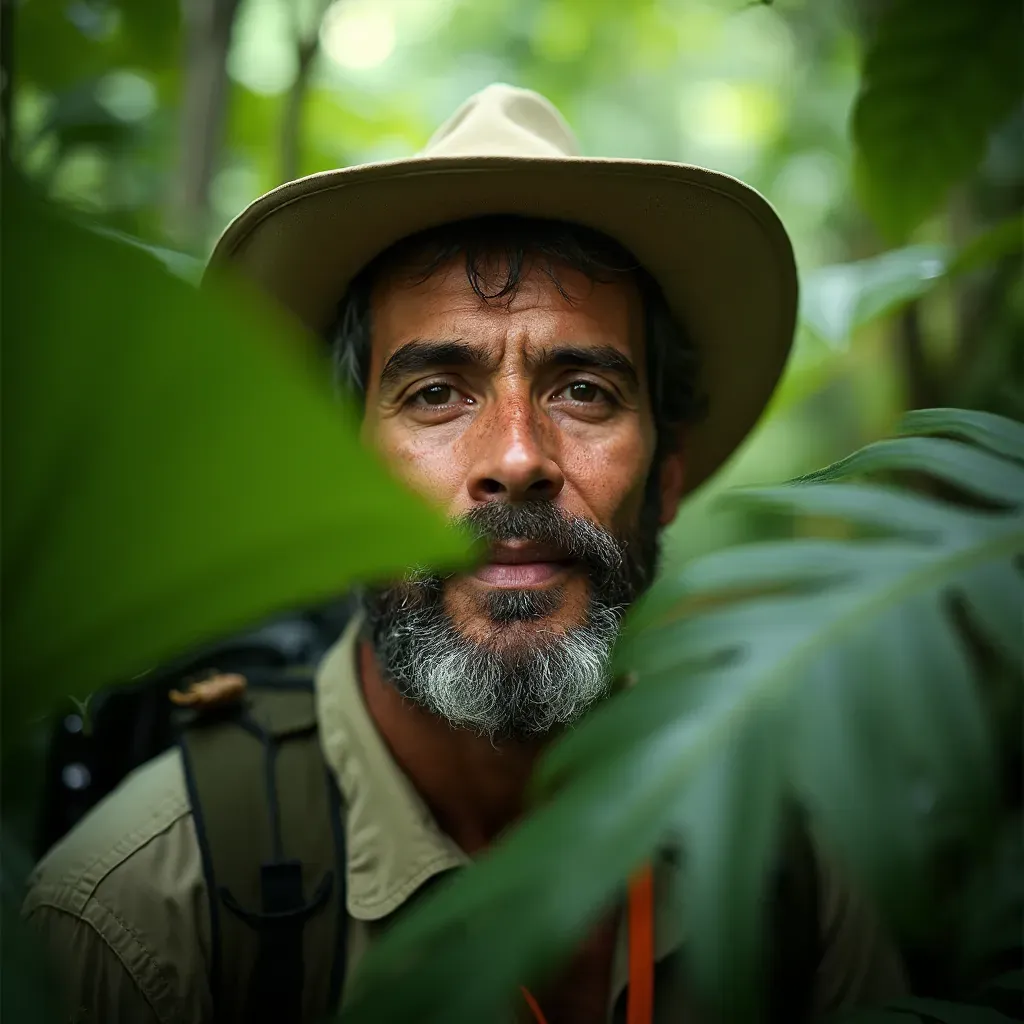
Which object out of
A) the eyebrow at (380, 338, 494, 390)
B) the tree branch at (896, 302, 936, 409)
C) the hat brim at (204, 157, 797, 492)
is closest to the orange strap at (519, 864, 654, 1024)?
the eyebrow at (380, 338, 494, 390)

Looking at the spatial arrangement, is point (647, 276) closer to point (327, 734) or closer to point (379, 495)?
point (327, 734)

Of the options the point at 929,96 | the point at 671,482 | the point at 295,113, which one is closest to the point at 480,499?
the point at 671,482

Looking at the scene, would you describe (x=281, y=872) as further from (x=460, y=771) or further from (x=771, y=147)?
(x=771, y=147)

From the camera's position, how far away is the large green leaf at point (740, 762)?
544mm

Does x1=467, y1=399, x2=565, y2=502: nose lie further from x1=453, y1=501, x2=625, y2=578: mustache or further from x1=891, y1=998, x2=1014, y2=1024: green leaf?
x1=891, y1=998, x2=1014, y2=1024: green leaf

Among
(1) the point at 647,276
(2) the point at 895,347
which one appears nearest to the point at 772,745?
(1) the point at 647,276

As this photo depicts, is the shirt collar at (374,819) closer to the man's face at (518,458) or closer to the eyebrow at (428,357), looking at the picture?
the man's face at (518,458)

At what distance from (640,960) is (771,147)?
3405mm

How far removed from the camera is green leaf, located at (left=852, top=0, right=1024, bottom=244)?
5.39 feet

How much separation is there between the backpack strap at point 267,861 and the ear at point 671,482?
0.92 metres

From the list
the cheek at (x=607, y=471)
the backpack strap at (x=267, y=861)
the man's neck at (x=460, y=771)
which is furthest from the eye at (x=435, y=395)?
the backpack strap at (x=267, y=861)

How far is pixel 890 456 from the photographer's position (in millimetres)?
831

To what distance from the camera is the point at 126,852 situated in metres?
1.43

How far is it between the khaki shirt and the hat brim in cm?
85
